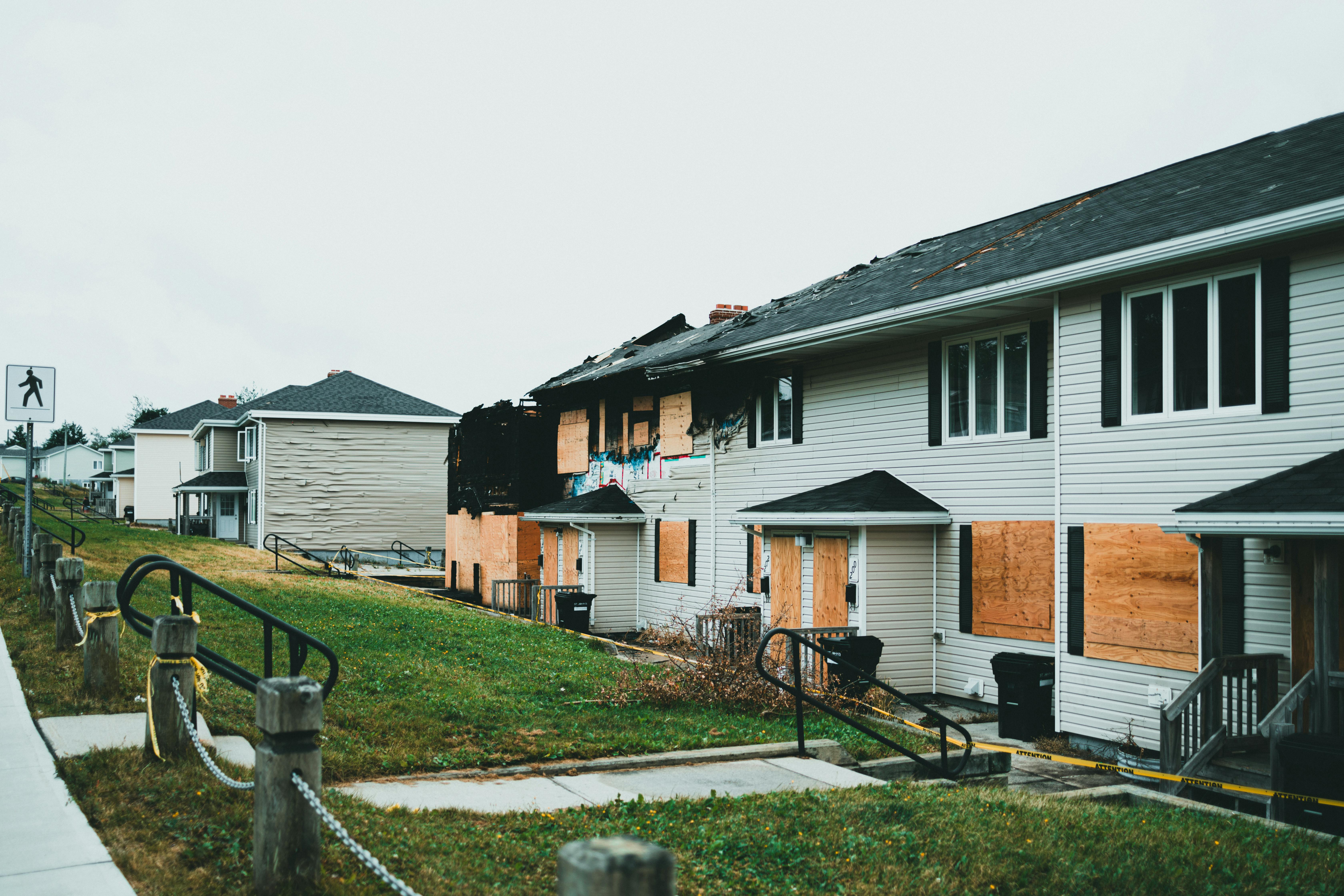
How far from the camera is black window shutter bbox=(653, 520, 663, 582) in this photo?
72.4ft

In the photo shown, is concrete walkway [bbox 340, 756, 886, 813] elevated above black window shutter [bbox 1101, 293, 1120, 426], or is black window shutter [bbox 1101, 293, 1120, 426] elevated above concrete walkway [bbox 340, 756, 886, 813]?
black window shutter [bbox 1101, 293, 1120, 426]

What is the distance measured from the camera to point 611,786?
711cm

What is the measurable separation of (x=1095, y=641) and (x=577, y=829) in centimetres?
812

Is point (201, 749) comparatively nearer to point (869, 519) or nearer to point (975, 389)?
point (869, 519)

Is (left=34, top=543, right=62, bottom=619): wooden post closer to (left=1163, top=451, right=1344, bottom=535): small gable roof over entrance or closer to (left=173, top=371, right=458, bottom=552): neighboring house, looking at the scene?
(left=1163, top=451, right=1344, bottom=535): small gable roof over entrance

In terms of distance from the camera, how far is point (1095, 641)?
37.9 feet

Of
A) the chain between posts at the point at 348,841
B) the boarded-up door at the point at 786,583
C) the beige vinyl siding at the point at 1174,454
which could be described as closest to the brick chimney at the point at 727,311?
the boarded-up door at the point at 786,583

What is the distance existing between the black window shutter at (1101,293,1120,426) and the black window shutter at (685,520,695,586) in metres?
10.5

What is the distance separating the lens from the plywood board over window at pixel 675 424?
21000 millimetres

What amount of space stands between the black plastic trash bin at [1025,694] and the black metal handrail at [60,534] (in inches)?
597

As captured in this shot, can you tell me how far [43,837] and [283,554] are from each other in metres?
32.3

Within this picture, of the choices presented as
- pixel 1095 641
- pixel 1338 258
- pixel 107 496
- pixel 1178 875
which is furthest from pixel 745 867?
pixel 107 496

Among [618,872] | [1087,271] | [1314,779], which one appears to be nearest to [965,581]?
[1087,271]

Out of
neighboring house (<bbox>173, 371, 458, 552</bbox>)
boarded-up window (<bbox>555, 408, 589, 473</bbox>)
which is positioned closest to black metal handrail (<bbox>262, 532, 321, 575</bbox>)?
neighboring house (<bbox>173, 371, 458, 552</bbox>)
